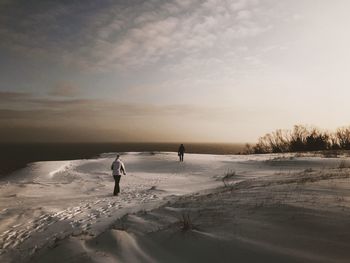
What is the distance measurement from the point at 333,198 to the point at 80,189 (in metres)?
13.5

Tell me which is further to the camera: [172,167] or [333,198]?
[172,167]

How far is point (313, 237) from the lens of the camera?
4.27 metres

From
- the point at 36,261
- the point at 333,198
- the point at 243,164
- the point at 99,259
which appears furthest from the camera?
the point at 243,164

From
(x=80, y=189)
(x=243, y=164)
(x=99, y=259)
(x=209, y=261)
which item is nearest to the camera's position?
(x=209, y=261)

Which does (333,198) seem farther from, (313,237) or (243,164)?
(243,164)

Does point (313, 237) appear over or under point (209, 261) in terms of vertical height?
over

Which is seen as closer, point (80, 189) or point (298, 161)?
point (80, 189)

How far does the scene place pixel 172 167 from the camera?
84.1 ft

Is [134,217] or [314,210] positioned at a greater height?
[314,210]

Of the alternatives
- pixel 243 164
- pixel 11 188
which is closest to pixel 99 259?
pixel 11 188

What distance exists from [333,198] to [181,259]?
3.61m

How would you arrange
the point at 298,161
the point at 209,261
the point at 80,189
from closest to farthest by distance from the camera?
the point at 209,261 < the point at 80,189 < the point at 298,161

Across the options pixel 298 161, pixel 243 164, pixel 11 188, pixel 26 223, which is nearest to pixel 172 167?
pixel 243 164

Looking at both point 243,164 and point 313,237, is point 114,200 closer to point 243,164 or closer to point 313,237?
point 313,237
